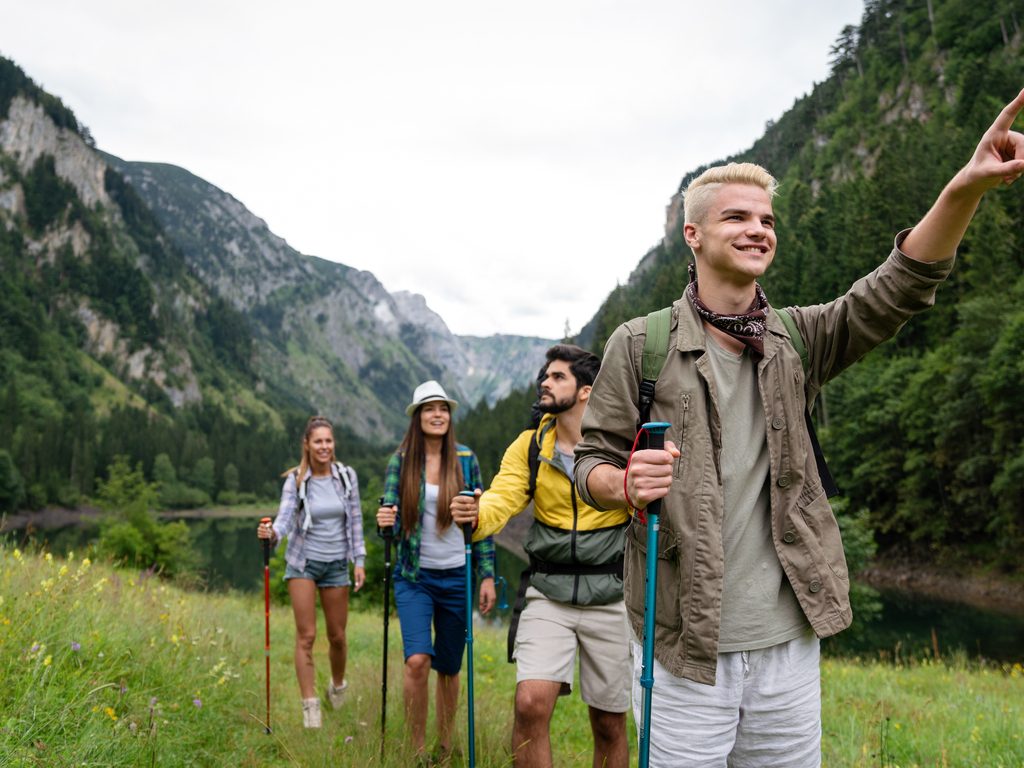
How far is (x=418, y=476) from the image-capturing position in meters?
5.87

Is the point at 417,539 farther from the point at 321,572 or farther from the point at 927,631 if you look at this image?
the point at 927,631

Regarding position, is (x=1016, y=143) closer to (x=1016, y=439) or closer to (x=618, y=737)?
(x=618, y=737)

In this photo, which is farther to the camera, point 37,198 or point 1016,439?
point 37,198

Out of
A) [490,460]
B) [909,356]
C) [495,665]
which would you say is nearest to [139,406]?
[490,460]

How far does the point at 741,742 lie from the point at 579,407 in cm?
239

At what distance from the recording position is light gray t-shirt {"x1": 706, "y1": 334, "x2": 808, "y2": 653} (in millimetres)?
2408

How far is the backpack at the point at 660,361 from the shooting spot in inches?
98.9

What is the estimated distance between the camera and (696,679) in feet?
7.63

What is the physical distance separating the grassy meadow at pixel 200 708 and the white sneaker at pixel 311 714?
122 millimetres

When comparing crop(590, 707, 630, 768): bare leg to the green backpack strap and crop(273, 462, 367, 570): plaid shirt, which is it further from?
crop(273, 462, 367, 570): plaid shirt

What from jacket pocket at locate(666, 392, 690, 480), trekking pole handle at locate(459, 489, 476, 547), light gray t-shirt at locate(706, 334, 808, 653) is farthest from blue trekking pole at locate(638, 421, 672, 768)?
trekking pole handle at locate(459, 489, 476, 547)

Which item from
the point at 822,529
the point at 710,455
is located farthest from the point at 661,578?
the point at 822,529

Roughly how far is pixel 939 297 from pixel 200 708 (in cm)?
5089

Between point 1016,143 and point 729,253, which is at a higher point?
point 1016,143
